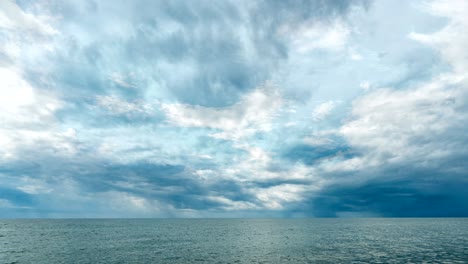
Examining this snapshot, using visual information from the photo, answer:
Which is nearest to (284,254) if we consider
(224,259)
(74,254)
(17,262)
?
(224,259)

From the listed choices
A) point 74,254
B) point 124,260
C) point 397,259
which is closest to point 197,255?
point 124,260

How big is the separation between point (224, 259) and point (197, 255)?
9639 mm

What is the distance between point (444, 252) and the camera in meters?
76.8

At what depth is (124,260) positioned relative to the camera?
222 feet

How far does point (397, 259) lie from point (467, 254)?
21.0 m

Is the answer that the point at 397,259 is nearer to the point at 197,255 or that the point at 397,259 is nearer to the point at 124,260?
the point at 197,255

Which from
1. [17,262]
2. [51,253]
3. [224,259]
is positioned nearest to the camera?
[17,262]

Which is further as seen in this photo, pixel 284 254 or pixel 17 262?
pixel 284 254

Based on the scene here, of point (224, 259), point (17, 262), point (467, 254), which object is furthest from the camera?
point (467, 254)

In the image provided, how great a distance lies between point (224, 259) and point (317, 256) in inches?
848

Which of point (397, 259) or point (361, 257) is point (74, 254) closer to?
point (361, 257)

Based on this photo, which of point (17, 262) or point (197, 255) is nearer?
point (17, 262)

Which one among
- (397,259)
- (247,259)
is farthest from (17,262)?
(397,259)

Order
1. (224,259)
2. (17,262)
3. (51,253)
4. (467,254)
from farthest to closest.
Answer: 1. (51,253)
2. (467,254)
3. (224,259)
4. (17,262)
